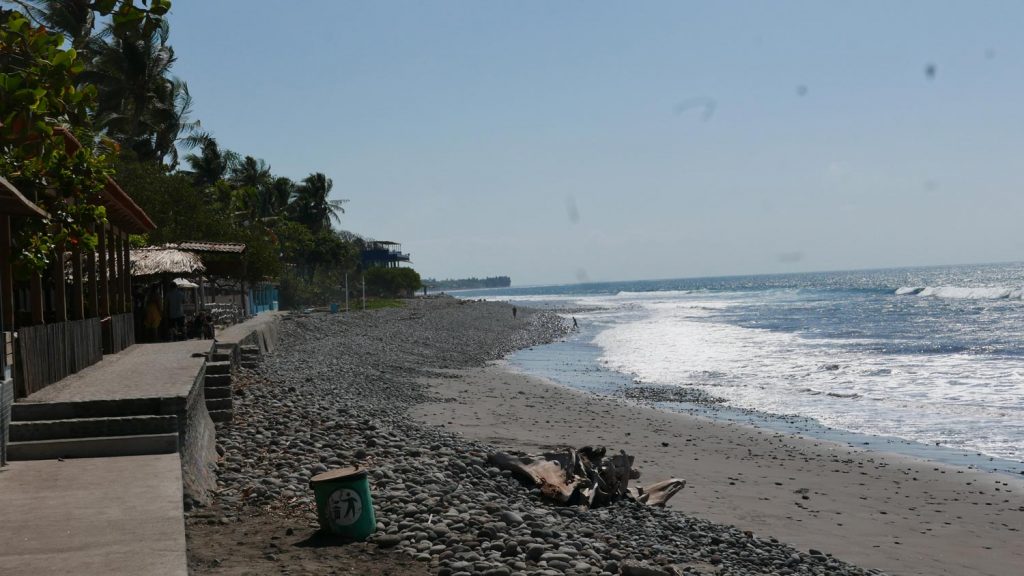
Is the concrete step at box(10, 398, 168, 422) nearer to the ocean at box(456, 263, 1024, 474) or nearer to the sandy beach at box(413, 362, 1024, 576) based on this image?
the sandy beach at box(413, 362, 1024, 576)

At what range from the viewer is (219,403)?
11.8 meters

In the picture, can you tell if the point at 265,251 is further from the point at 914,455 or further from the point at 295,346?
the point at 914,455

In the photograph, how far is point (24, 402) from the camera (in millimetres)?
8711

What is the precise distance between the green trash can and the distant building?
107149 mm

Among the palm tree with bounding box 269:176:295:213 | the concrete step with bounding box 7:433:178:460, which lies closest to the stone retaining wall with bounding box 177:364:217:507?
the concrete step with bounding box 7:433:178:460

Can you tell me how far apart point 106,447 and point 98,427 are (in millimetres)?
266

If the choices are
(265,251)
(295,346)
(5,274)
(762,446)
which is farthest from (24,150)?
(265,251)

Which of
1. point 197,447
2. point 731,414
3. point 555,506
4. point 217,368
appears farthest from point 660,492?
point 731,414

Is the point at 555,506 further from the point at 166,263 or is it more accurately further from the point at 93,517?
the point at 166,263

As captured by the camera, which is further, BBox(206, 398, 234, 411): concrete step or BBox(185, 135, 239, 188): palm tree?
BBox(185, 135, 239, 188): palm tree

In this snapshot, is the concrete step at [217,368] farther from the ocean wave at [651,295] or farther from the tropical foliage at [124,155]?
the ocean wave at [651,295]

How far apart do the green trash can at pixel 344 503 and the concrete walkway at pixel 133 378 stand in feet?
7.23

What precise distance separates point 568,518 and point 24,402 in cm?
509

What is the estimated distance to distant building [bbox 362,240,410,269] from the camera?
115000 mm
